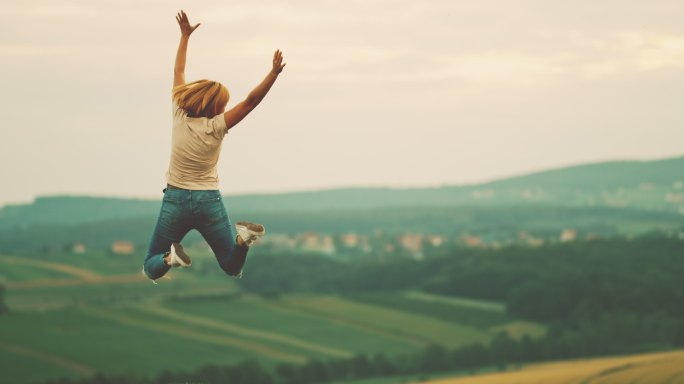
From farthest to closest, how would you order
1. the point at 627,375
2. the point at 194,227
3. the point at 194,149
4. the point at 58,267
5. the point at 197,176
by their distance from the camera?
the point at 58,267
the point at 627,375
the point at 194,227
the point at 197,176
the point at 194,149

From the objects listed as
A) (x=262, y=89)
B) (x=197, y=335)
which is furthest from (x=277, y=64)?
(x=197, y=335)

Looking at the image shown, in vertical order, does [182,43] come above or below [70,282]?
above

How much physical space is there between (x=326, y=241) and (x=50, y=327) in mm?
87286

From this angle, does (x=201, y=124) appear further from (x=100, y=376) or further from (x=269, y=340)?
(x=269, y=340)

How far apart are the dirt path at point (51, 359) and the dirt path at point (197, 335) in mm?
12366

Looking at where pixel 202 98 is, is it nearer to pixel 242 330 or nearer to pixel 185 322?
pixel 242 330

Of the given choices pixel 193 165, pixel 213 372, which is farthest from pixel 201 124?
pixel 213 372

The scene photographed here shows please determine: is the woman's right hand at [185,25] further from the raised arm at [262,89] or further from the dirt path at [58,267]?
the dirt path at [58,267]

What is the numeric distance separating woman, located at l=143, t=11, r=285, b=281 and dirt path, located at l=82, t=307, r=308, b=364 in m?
71.8

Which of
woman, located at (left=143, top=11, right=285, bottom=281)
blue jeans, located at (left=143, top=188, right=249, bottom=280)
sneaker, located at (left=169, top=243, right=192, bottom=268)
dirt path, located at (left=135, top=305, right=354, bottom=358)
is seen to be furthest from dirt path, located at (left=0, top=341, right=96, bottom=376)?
sneaker, located at (left=169, top=243, right=192, bottom=268)

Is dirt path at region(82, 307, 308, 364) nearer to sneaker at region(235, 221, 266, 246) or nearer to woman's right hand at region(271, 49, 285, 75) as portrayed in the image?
sneaker at region(235, 221, 266, 246)

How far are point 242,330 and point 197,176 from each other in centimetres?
8484

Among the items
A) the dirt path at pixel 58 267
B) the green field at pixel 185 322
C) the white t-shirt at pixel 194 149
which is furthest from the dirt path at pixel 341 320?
the white t-shirt at pixel 194 149

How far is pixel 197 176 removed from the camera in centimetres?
977
